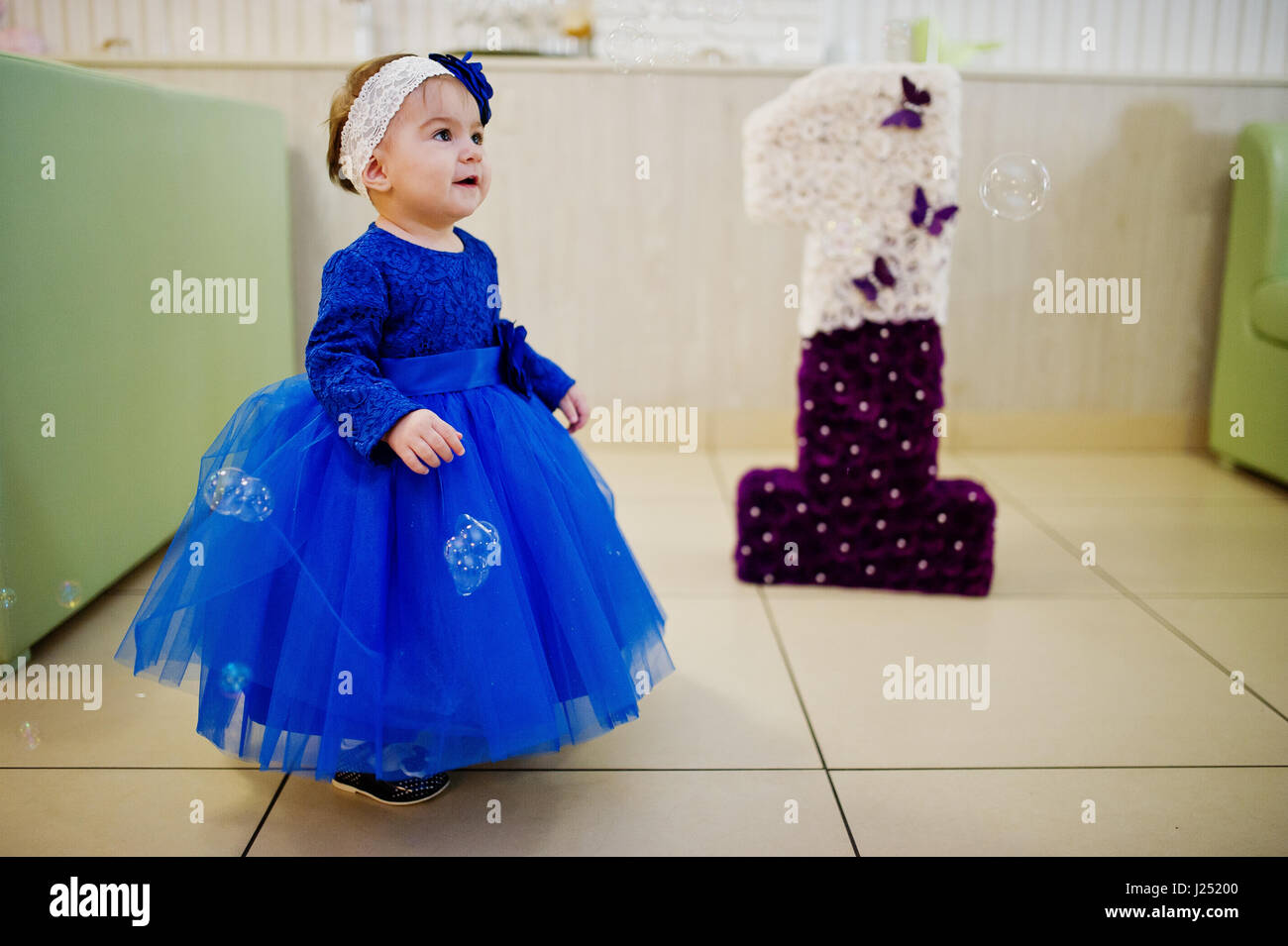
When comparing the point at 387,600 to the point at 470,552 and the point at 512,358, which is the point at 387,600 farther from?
the point at 512,358

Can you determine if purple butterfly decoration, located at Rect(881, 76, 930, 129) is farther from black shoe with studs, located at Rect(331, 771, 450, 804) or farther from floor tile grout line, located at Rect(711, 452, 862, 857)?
black shoe with studs, located at Rect(331, 771, 450, 804)

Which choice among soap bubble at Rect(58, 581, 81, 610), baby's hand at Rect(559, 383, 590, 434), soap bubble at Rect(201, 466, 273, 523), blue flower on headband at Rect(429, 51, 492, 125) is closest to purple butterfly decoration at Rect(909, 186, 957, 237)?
baby's hand at Rect(559, 383, 590, 434)

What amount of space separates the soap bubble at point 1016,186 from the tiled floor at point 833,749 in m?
0.67

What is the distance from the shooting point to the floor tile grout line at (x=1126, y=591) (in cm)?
164

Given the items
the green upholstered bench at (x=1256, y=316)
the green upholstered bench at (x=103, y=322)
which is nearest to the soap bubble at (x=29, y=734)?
the green upholstered bench at (x=103, y=322)

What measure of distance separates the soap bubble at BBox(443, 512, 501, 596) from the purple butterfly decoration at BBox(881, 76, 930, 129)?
109cm

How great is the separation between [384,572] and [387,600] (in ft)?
0.11

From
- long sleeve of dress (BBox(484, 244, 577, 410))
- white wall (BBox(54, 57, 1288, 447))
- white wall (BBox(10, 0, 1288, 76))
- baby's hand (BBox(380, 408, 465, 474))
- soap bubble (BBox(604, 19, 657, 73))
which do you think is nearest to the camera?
baby's hand (BBox(380, 408, 465, 474))

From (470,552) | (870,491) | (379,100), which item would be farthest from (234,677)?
(870,491)

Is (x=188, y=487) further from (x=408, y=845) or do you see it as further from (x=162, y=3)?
(x=162, y=3)

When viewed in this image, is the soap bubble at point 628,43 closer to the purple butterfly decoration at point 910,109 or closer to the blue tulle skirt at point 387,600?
the purple butterfly decoration at point 910,109

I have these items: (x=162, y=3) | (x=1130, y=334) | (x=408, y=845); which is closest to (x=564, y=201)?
(x=162, y=3)

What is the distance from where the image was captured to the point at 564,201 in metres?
2.87

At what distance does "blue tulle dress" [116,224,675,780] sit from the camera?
1.22 meters
